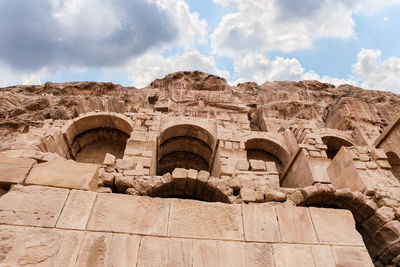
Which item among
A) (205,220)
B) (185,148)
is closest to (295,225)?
(205,220)

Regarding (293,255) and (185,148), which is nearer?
(293,255)

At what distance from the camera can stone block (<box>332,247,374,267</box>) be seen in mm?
3841

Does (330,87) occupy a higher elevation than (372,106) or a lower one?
higher

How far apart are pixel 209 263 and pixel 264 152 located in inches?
389

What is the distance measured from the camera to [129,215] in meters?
4.00

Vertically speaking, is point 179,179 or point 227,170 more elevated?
point 227,170

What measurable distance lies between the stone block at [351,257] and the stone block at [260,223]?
95cm

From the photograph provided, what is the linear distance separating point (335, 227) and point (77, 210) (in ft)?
14.0

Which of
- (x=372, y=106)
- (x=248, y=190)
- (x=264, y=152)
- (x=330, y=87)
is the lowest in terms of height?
(x=248, y=190)

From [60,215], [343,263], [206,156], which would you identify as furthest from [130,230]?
[206,156]

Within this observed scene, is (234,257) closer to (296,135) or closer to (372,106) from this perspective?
Result: (296,135)

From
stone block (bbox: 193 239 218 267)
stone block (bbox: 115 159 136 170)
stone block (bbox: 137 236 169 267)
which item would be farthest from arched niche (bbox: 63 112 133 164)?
stone block (bbox: 193 239 218 267)

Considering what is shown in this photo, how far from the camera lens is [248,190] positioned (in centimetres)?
480

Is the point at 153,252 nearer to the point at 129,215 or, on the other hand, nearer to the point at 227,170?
the point at 129,215
